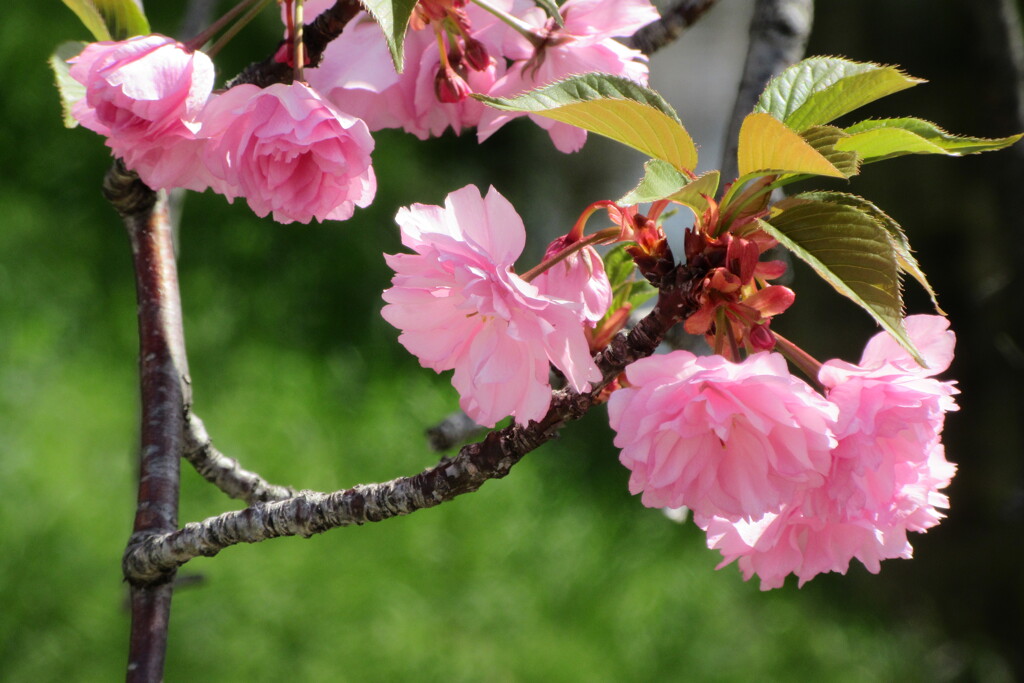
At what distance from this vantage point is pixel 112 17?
0.62m

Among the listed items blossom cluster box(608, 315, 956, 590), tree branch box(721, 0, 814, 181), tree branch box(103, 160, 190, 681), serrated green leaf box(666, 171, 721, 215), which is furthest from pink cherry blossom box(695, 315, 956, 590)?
tree branch box(721, 0, 814, 181)

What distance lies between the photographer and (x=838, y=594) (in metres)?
2.48

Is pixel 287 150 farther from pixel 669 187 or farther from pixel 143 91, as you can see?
pixel 669 187

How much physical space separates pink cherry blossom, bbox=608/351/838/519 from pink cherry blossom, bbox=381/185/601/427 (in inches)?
1.2

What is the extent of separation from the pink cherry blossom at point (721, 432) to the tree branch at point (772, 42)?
62 cm

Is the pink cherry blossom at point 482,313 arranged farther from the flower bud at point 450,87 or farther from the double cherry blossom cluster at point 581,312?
the flower bud at point 450,87

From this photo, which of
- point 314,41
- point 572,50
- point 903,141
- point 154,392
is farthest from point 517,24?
point 154,392

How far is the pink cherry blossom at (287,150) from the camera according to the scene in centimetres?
53

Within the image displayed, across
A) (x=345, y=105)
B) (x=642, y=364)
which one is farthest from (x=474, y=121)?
(x=642, y=364)

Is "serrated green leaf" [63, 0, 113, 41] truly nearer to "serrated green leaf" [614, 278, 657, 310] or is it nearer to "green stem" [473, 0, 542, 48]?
"green stem" [473, 0, 542, 48]

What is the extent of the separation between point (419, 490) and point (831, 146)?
28 centimetres

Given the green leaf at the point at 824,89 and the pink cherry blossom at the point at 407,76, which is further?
the pink cherry blossom at the point at 407,76

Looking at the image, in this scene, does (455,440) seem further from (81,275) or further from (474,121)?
(81,275)

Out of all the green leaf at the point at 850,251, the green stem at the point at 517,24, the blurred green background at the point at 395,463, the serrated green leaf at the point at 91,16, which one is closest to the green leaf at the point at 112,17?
the serrated green leaf at the point at 91,16
